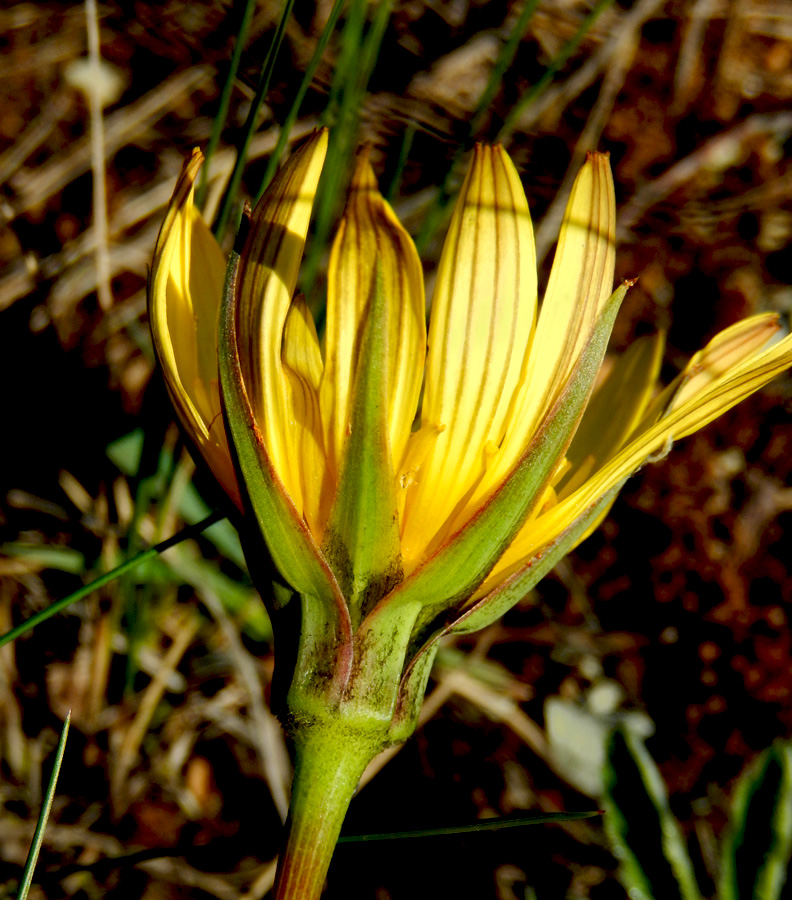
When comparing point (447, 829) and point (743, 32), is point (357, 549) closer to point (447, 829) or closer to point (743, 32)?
point (447, 829)

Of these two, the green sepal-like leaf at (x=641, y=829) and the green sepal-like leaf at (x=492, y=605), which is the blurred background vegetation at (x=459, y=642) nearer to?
the green sepal-like leaf at (x=641, y=829)

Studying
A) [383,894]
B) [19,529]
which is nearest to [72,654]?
[19,529]

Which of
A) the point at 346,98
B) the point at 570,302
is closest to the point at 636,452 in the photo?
the point at 570,302

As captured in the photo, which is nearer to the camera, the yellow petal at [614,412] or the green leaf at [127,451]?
the yellow petal at [614,412]

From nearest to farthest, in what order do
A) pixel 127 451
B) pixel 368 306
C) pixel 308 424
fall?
pixel 368 306 → pixel 308 424 → pixel 127 451

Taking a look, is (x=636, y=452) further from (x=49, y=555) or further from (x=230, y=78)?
(x=49, y=555)

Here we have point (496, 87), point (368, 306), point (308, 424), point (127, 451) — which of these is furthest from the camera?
point (127, 451)

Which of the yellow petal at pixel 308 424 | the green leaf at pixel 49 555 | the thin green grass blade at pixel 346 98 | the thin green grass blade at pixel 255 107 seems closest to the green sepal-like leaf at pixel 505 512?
the yellow petal at pixel 308 424
